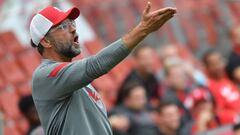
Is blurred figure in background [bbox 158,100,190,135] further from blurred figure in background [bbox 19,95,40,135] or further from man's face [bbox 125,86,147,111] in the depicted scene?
blurred figure in background [bbox 19,95,40,135]

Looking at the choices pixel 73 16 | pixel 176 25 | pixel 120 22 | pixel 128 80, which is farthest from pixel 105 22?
pixel 73 16

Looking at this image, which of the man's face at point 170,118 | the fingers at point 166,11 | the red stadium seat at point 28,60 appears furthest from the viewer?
the red stadium seat at point 28,60

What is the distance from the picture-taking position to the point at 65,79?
4832 millimetres

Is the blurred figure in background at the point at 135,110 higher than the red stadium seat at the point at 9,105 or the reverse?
the reverse

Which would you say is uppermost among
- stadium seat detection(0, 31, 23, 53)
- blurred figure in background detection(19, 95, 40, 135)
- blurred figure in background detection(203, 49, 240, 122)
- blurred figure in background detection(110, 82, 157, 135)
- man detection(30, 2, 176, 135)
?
man detection(30, 2, 176, 135)

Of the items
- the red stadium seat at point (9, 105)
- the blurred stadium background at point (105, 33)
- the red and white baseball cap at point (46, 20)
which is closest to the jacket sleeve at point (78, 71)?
the red and white baseball cap at point (46, 20)

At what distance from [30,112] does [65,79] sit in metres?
2.59

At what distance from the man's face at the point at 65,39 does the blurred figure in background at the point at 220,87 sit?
16.4 ft

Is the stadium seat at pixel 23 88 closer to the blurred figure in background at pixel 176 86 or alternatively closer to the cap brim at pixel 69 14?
the blurred figure in background at pixel 176 86

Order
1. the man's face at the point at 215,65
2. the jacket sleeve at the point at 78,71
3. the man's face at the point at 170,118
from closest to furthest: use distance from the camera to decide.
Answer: the jacket sleeve at the point at 78,71 < the man's face at the point at 170,118 < the man's face at the point at 215,65

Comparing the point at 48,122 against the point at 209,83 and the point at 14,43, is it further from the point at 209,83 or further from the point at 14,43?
the point at 209,83

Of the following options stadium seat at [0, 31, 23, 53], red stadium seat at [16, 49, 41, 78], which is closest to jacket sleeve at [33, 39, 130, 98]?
red stadium seat at [16, 49, 41, 78]

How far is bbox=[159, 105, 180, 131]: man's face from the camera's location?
8719mm

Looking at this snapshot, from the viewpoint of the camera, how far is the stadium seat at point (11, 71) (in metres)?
9.30
